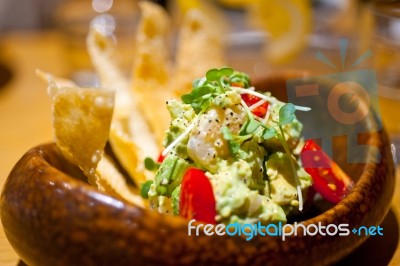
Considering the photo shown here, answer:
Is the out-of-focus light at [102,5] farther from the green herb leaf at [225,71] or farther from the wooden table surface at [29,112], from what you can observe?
the green herb leaf at [225,71]

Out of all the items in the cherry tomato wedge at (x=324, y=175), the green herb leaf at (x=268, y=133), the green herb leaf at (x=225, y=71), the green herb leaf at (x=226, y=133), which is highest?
the green herb leaf at (x=225, y=71)

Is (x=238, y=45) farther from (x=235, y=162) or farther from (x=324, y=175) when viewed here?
(x=235, y=162)

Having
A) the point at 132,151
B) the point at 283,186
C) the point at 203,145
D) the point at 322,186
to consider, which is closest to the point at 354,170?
the point at 322,186

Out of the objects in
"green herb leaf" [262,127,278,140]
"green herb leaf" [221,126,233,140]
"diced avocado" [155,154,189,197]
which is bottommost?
"diced avocado" [155,154,189,197]

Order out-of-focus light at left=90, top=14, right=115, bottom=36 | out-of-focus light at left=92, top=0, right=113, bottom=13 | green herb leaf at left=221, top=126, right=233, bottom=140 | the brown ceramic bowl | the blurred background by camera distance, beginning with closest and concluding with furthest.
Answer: the brown ceramic bowl, green herb leaf at left=221, top=126, right=233, bottom=140, the blurred background, out-of-focus light at left=90, top=14, right=115, bottom=36, out-of-focus light at left=92, top=0, right=113, bottom=13

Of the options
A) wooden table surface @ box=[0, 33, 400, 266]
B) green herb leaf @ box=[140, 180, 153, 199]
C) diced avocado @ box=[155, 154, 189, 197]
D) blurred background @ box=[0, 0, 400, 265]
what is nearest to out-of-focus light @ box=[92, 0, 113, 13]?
blurred background @ box=[0, 0, 400, 265]

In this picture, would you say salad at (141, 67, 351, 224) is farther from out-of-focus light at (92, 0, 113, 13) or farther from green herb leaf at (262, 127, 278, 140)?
out-of-focus light at (92, 0, 113, 13)

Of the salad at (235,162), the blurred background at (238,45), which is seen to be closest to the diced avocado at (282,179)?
the salad at (235,162)

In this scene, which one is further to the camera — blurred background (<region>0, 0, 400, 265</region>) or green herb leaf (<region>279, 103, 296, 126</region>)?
blurred background (<region>0, 0, 400, 265</region>)
